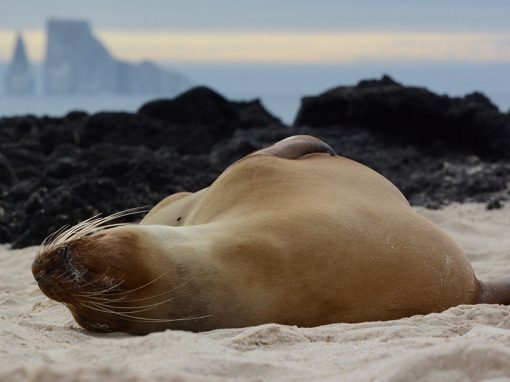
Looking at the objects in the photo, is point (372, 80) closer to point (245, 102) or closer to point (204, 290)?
point (245, 102)

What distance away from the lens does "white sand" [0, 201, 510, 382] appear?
266 cm

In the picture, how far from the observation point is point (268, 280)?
3.62 metres

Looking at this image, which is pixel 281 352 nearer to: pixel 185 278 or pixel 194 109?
pixel 185 278

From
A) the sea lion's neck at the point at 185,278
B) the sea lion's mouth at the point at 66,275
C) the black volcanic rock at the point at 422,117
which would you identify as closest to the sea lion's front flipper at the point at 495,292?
the sea lion's neck at the point at 185,278

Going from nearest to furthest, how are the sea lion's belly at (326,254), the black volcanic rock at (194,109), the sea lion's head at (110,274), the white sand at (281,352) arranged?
the white sand at (281,352) → the sea lion's head at (110,274) → the sea lion's belly at (326,254) → the black volcanic rock at (194,109)

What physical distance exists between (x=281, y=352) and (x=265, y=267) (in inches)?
22.7

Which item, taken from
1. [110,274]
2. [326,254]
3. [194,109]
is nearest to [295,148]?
[326,254]

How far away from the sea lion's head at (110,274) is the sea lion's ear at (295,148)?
1104mm

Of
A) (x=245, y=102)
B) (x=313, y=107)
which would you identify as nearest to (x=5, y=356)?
(x=313, y=107)

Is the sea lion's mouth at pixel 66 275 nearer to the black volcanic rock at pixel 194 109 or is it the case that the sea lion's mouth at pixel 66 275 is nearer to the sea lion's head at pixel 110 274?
the sea lion's head at pixel 110 274

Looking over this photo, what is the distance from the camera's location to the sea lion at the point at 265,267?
355 cm

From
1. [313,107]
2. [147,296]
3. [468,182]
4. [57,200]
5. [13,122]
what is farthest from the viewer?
[13,122]

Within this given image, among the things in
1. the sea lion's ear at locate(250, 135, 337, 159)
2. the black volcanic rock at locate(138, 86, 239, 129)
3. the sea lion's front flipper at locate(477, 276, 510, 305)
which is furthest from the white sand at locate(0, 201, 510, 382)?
the black volcanic rock at locate(138, 86, 239, 129)

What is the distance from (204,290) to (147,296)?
0.67 feet
